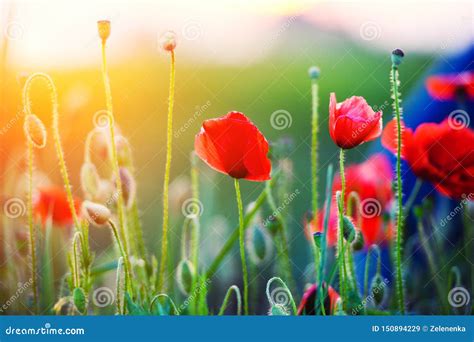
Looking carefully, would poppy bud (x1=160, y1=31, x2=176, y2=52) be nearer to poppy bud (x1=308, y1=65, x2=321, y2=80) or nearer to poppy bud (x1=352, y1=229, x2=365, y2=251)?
poppy bud (x1=308, y1=65, x2=321, y2=80)

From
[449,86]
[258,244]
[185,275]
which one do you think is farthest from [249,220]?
[449,86]

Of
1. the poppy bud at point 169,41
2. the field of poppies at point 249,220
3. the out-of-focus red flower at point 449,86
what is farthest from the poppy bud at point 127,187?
the out-of-focus red flower at point 449,86

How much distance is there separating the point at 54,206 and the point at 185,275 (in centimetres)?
30

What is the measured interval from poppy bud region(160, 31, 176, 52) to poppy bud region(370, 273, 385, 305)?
0.58 meters

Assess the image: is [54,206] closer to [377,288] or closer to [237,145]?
[237,145]

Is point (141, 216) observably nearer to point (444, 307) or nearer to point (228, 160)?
point (228, 160)

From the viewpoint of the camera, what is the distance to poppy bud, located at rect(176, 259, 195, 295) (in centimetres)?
114

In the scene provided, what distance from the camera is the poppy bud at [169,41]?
1147 millimetres

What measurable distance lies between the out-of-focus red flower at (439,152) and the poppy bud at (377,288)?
21cm

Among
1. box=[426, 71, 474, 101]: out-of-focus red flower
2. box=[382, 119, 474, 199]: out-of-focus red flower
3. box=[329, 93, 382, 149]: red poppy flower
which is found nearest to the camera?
box=[329, 93, 382, 149]: red poppy flower

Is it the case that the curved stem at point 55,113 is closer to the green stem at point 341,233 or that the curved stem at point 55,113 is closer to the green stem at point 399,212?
the green stem at point 341,233

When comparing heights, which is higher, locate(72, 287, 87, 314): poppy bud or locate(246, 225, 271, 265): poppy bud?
locate(246, 225, 271, 265): poppy bud

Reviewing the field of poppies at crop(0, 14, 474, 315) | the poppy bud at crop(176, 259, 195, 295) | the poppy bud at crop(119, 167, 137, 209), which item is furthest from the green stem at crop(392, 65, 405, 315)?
the poppy bud at crop(119, 167, 137, 209)

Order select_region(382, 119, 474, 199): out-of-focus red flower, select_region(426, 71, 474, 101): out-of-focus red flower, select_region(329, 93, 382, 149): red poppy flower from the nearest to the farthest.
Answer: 1. select_region(329, 93, 382, 149): red poppy flower
2. select_region(382, 119, 474, 199): out-of-focus red flower
3. select_region(426, 71, 474, 101): out-of-focus red flower
